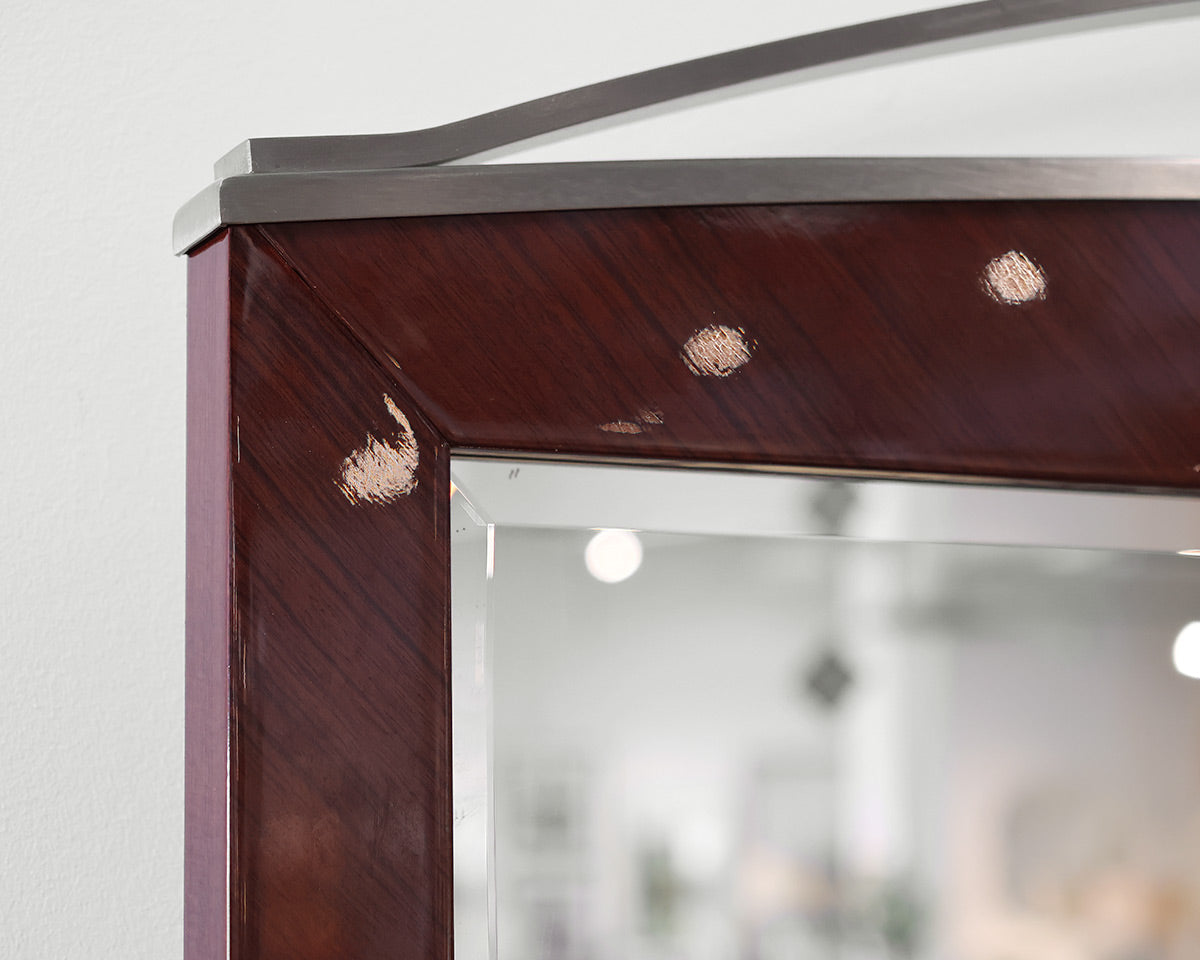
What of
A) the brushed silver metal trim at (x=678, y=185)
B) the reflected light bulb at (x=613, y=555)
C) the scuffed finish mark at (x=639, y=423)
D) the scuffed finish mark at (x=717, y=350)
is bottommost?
the reflected light bulb at (x=613, y=555)

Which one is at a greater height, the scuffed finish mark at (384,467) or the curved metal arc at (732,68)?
the curved metal arc at (732,68)

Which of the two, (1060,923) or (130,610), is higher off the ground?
(130,610)

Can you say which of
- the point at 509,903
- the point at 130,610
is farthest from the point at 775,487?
the point at 130,610

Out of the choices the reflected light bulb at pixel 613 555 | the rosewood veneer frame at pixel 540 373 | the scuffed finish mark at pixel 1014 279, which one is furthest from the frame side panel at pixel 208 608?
the scuffed finish mark at pixel 1014 279

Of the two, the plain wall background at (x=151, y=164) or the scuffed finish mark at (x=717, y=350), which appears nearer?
the scuffed finish mark at (x=717, y=350)

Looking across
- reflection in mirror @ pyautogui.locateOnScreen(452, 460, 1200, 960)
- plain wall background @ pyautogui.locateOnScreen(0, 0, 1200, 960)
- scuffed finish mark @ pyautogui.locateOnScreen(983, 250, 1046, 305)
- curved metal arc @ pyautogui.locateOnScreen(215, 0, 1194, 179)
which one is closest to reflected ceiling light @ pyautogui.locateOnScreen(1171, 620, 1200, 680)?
reflection in mirror @ pyautogui.locateOnScreen(452, 460, 1200, 960)

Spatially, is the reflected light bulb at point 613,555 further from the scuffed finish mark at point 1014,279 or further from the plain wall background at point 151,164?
the plain wall background at point 151,164

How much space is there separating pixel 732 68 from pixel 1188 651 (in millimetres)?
248

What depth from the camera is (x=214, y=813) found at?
1.03 ft

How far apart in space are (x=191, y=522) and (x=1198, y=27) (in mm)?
583

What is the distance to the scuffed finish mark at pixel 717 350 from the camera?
321 millimetres

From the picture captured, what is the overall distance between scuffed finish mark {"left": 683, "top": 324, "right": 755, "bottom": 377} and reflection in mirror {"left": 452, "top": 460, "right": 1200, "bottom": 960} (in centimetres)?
3

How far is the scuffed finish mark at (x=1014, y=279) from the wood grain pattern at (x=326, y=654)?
0.18 meters

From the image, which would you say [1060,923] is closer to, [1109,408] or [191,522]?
[1109,408]
